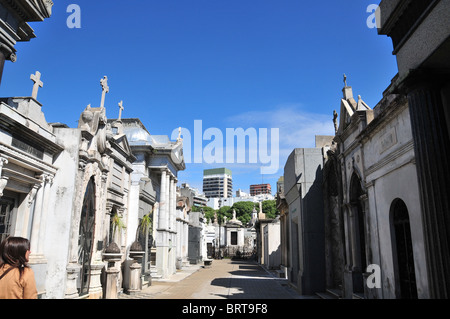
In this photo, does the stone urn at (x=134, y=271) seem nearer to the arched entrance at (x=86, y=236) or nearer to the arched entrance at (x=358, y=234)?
the arched entrance at (x=86, y=236)

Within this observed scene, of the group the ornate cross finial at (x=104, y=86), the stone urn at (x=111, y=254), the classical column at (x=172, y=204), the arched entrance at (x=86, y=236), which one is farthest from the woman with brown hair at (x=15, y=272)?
the classical column at (x=172, y=204)

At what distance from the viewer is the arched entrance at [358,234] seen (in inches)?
381

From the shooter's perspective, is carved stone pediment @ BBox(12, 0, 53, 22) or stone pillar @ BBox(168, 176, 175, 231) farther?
stone pillar @ BBox(168, 176, 175, 231)

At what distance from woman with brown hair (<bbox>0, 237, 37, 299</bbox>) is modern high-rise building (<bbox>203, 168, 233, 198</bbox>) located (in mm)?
177739

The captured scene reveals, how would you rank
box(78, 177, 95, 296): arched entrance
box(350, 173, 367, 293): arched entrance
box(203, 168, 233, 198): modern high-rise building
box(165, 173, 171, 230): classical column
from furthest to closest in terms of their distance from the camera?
box(203, 168, 233, 198): modern high-rise building
box(165, 173, 171, 230): classical column
box(350, 173, 367, 293): arched entrance
box(78, 177, 95, 296): arched entrance

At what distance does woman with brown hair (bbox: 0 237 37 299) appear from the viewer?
10.1ft

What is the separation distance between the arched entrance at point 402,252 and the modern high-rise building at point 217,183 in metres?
174

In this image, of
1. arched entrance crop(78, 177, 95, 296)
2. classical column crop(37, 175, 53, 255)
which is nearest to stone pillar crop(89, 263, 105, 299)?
arched entrance crop(78, 177, 95, 296)

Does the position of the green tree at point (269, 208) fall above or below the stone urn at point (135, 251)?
above

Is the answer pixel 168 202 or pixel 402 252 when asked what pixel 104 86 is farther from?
pixel 168 202

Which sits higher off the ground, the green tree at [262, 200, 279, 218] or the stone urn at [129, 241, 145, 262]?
the green tree at [262, 200, 279, 218]

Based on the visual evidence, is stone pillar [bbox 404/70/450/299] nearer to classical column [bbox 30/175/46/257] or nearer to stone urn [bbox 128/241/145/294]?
classical column [bbox 30/175/46/257]
